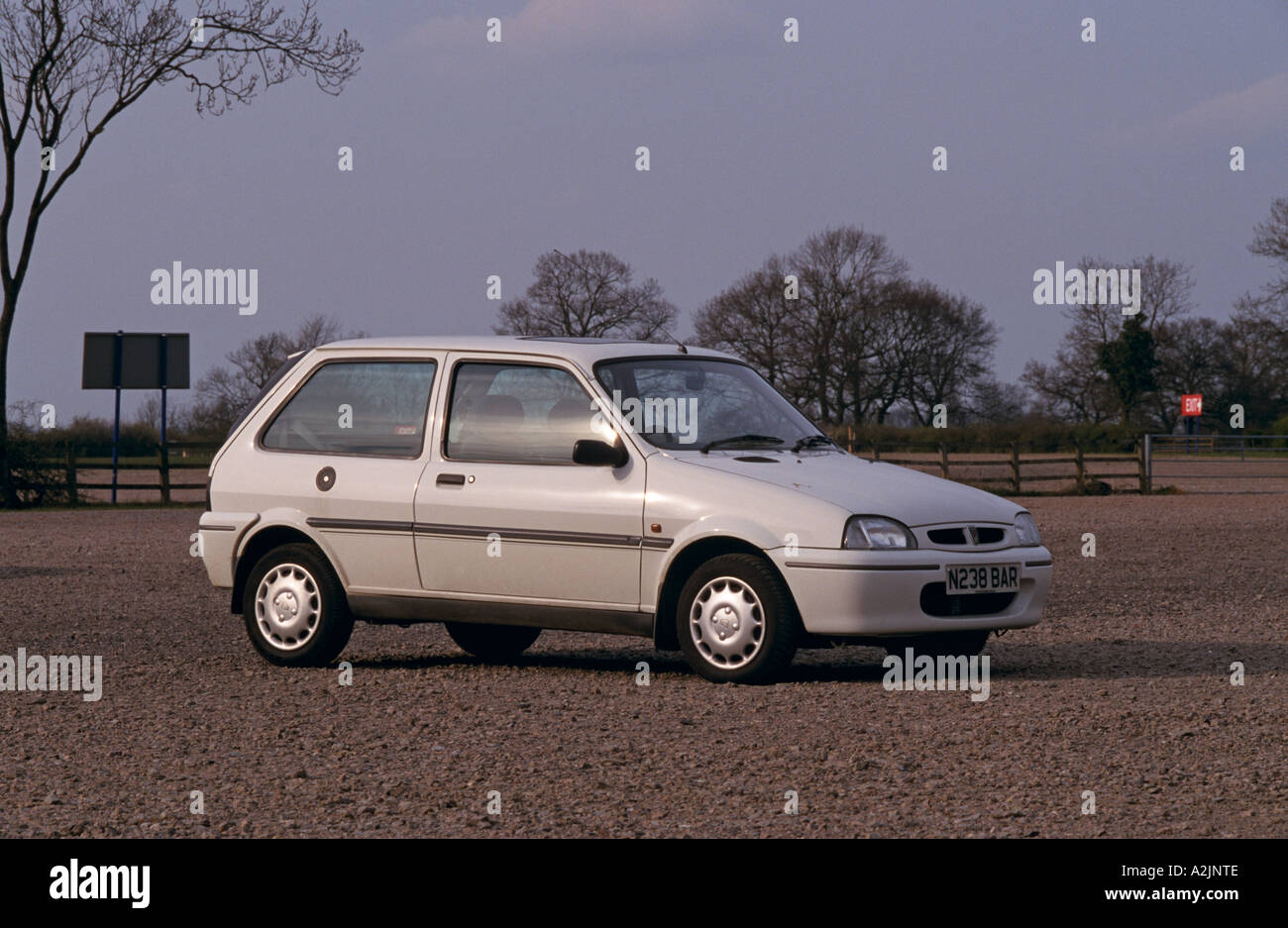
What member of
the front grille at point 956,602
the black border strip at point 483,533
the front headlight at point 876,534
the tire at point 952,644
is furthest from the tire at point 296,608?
the front grille at point 956,602

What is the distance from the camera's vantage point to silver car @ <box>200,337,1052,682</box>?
823 centimetres

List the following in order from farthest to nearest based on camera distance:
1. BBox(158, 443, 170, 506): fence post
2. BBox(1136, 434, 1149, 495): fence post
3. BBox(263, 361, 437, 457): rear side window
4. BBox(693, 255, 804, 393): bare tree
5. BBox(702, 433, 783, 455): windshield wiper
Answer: BBox(693, 255, 804, 393): bare tree < BBox(1136, 434, 1149, 495): fence post < BBox(158, 443, 170, 506): fence post < BBox(263, 361, 437, 457): rear side window < BBox(702, 433, 783, 455): windshield wiper

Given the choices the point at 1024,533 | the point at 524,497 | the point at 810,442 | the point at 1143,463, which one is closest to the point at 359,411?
the point at 524,497

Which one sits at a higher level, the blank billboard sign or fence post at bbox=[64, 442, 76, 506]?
the blank billboard sign

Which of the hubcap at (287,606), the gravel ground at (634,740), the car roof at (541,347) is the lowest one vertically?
the gravel ground at (634,740)

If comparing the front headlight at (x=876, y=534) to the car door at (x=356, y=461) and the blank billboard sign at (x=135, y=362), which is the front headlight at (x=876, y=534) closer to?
the car door at (x=356, y=461)

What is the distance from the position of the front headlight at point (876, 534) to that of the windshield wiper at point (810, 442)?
3.34 feet

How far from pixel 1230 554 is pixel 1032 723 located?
11875mm

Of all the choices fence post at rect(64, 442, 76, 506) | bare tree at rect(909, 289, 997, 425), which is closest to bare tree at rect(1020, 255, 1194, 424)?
bare tree at rect(909, 289, 997, 425)

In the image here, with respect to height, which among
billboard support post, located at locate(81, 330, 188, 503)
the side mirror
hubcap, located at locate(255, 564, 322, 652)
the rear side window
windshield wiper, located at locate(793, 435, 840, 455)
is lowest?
hubcap, located at locate(255, 564, 322, 652)

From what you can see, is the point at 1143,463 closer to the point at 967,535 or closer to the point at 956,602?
the point at 967,535

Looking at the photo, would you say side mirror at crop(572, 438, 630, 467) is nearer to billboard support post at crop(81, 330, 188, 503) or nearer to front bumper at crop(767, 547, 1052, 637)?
front bumper at crop(767, 547, 1052, 637)

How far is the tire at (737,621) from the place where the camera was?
8.21 meters

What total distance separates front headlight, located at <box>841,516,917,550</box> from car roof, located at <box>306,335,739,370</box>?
175 cm
